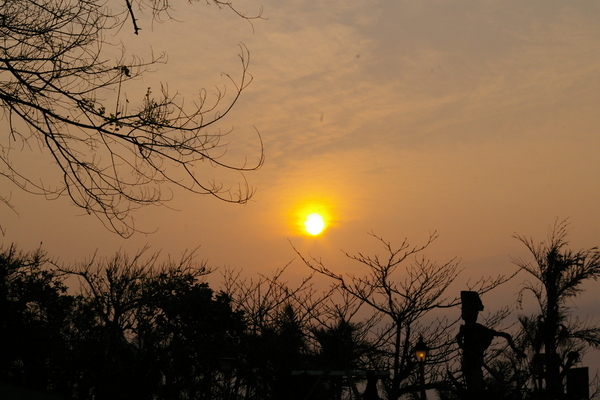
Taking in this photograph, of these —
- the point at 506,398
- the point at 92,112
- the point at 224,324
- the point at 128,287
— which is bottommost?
the point at 506,398

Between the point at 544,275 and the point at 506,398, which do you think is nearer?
the point at 506,398

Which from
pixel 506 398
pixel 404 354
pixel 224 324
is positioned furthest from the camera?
pixel 224 324

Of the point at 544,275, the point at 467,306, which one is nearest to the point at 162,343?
the point at 544,275

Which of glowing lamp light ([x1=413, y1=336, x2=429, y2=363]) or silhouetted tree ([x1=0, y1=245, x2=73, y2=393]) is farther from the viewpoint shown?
silhouetted tree ([x1=0, y1=245, x2=73, y2=393])

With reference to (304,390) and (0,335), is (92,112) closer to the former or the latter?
(304,390)

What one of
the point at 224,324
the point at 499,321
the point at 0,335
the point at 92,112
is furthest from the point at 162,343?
the point at 92,112

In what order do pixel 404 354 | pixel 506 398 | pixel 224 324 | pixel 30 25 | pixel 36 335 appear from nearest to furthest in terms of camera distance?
pixel 30 25
pixel 506 398
pixel 404 354
pixel 224 324
pixel 36 335

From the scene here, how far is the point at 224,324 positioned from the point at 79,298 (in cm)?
1197

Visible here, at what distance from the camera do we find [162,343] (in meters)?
28.3

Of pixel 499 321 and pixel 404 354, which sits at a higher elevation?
pixel 499 321

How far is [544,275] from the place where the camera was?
24.4 metres

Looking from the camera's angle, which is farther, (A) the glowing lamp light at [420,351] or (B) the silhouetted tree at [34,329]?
(B) the silhouetted tree at [34,329]

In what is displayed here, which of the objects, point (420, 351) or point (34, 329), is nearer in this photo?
point (420, 351)

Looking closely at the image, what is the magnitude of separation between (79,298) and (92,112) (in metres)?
30.4
